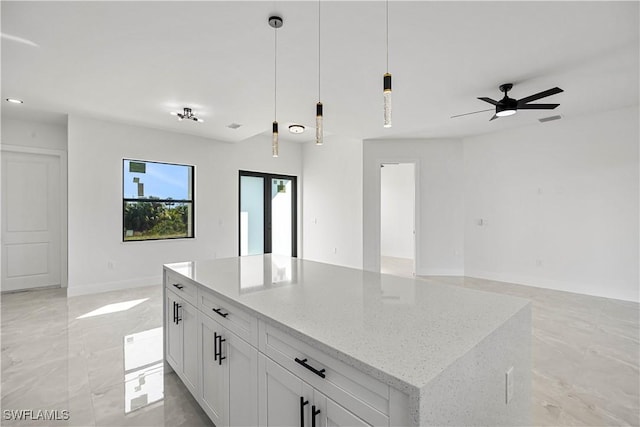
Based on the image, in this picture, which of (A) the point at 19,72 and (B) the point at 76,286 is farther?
(B) the point at 76,286

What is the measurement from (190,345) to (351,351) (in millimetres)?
1425

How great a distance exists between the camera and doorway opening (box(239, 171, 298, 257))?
6645mm

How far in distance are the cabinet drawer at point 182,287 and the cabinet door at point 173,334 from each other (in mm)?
62

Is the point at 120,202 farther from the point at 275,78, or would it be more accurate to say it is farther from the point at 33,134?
the point at 275,78

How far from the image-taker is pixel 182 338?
6.61ft

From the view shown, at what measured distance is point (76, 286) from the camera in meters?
4.50

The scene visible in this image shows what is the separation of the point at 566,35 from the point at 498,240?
3.81 metres

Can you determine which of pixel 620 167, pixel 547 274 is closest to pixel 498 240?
pixel 547 274

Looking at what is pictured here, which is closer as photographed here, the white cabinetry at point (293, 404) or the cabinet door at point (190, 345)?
the white cabinetry at point (293, 404)

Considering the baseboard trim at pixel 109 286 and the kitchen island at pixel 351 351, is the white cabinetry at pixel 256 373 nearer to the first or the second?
the kitchen island at pixel 351 351

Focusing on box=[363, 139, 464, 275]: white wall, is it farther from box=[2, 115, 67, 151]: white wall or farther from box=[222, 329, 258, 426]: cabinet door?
box=[2, 115, 67, 151]: white wall

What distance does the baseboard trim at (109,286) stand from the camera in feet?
14.7

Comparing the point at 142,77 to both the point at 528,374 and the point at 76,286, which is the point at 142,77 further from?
the point at 528,374

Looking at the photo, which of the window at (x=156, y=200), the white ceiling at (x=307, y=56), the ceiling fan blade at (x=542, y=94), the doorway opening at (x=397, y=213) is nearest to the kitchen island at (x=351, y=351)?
the white ceiling at (x=307, y=56)
